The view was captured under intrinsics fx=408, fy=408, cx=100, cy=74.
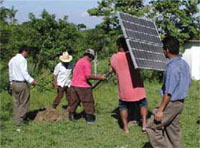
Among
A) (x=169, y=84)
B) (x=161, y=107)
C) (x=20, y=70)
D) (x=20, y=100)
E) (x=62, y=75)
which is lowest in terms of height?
(x=161, y=107)

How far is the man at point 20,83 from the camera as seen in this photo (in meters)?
8.36

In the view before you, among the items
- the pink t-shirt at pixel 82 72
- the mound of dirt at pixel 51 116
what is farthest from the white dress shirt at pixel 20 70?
the mound of dirt at pixel 51 116

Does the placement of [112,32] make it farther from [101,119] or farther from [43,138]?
[43,138]

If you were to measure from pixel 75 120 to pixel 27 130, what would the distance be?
4.56 feet

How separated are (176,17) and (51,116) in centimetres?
1355

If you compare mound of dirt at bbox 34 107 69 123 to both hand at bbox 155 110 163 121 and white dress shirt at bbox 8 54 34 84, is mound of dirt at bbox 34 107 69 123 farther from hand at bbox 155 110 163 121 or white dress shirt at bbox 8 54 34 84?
hand at bbox 155 110 163 121

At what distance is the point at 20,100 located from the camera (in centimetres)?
857

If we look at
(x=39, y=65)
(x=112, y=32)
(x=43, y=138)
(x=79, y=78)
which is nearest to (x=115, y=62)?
(x=79, y=78)

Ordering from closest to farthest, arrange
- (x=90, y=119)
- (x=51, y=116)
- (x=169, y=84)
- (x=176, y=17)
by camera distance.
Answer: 1. (x=169, y=84)
2. (x=90, y=119)
3. (x=51, y=116)
4. (x=176, y=17)

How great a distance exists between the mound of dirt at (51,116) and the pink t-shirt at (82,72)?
88cm

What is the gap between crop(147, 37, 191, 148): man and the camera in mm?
5191

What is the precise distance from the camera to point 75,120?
9.19 meters

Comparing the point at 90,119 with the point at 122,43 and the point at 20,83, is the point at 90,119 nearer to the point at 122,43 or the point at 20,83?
the point at 20,83

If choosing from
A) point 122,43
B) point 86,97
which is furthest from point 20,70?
point 122,43
